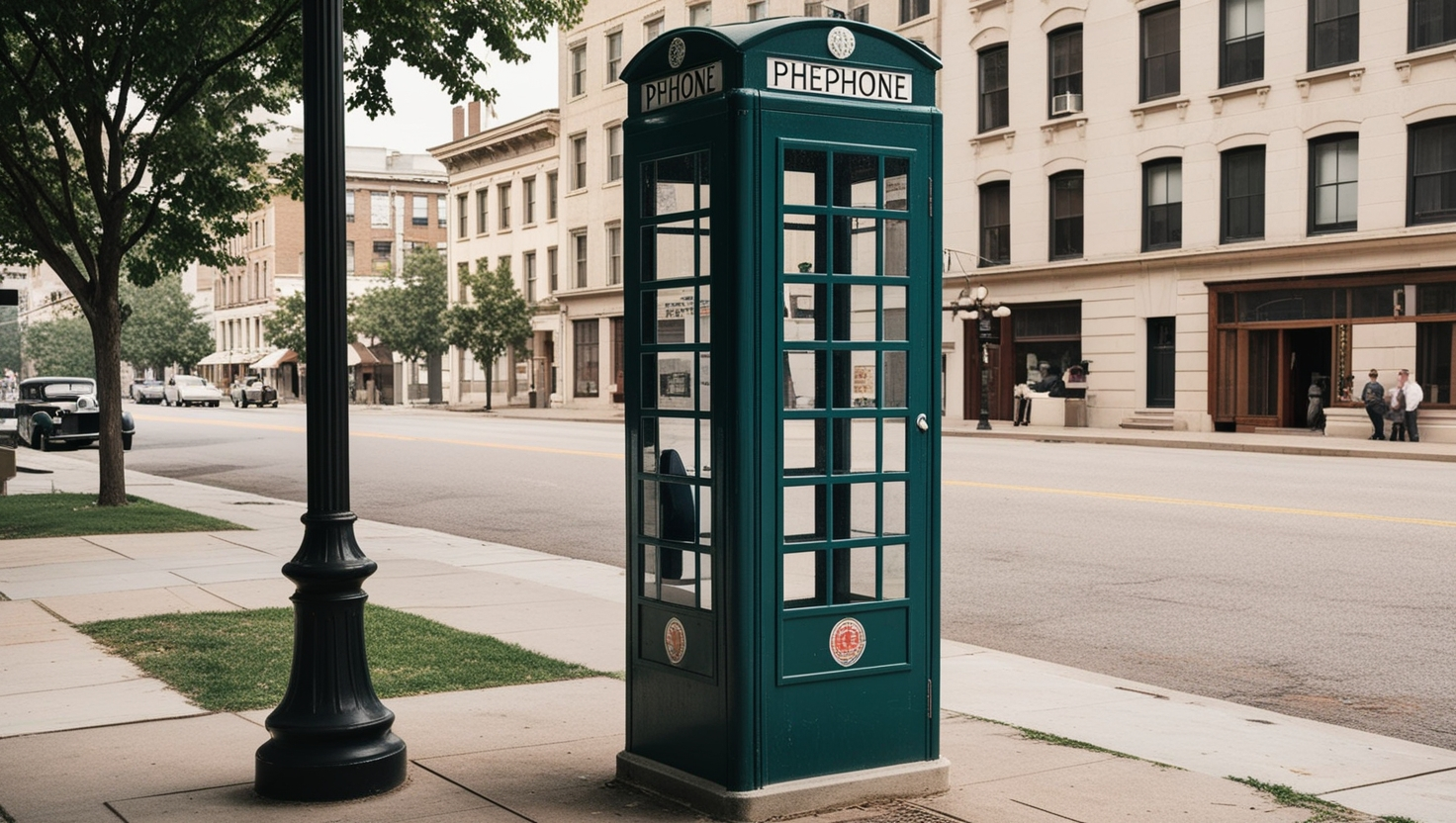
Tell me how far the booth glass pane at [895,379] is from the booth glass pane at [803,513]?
1.29 feet

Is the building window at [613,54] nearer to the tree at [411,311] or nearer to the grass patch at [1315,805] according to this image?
the tree at [411,311]

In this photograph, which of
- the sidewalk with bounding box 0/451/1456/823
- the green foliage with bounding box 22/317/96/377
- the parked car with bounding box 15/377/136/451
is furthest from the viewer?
the green foliage with bounding box 22/317/96/377

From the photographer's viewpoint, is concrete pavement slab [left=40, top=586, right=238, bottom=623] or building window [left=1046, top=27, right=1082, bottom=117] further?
building window [left=1046, top=27, right=1082, bottom=117]

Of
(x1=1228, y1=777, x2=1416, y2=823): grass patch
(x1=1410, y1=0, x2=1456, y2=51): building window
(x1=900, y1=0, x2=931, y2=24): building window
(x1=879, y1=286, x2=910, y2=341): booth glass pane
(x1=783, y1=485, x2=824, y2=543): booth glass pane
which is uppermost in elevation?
(x1=900, y1=0, x2=931, y2=24): building window

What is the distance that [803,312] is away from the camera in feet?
15.7

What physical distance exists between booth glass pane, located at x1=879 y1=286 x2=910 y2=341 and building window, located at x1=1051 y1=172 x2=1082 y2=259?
33.2 meters

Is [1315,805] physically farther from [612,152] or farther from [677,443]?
[612,152]

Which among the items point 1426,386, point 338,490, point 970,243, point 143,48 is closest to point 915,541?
point 338,490

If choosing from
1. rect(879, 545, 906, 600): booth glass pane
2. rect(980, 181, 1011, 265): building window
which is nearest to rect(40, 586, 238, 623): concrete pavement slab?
rect(879, 545, 906, 600): booth glass pane

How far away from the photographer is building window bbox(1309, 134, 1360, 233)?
100 feet

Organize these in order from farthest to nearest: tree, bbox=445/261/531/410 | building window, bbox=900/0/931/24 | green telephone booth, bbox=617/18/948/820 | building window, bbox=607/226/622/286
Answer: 1. tree, bbox=445/261/531/410
2. building window, bbox=607/226/622/286
3. building window, bbox=900/0/931/24
4. green telephone booth, bbox=617/18/948/820

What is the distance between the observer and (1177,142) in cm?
3406

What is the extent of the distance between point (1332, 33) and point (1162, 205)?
18.4 ft

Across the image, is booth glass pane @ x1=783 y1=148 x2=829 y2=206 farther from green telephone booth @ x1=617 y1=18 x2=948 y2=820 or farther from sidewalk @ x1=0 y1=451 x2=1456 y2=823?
sidewalk @ x1=0 y1=451 x2=1456 y2=823
